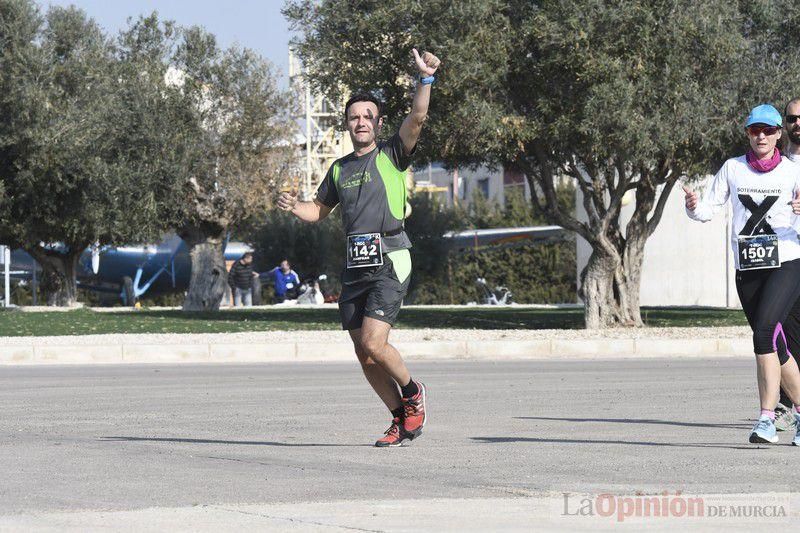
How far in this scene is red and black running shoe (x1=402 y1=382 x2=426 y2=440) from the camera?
7.82 metres

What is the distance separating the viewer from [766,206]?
7.71 metres

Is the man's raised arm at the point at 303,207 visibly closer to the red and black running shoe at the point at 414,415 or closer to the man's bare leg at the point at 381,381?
the man's bare leg at the point at 381,381

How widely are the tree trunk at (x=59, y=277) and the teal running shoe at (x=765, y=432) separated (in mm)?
29321

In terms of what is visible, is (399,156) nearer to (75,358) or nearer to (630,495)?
(630,495)

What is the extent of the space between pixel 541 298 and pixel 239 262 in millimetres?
10773

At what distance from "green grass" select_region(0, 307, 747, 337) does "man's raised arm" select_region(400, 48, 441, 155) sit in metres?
14.9

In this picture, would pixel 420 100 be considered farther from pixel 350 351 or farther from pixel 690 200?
pixel 350 351

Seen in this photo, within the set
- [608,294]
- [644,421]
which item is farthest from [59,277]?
[644,421]

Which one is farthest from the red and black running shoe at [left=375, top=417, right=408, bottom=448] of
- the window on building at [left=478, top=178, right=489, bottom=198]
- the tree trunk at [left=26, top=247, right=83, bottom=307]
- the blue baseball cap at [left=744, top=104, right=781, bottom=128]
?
the window on building at [left=478, top=178, right=489, bottom=198]

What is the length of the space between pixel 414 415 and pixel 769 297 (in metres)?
2.01

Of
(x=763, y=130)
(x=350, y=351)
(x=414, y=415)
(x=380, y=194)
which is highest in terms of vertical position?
(x=763, y=130)

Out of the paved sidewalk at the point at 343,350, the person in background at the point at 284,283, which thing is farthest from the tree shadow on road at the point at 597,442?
the person in background at the point at 284,283

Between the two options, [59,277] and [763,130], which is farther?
[59,277]

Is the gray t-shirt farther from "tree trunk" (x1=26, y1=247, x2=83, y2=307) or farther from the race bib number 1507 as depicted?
"tree trunk" (x1=26, y1=247, x2=83, y2=307)
